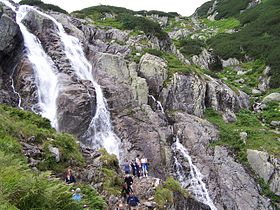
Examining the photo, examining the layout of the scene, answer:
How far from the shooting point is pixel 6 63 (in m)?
31.3

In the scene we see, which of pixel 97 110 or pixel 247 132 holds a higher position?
pixel 97 110

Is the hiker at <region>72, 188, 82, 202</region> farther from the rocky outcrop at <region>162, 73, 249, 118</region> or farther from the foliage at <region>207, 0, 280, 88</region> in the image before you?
the foliage at <region>207, 0, 280, 88</region>

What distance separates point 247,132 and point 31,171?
82.9ft

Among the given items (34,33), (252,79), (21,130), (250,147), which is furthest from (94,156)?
(252,79)

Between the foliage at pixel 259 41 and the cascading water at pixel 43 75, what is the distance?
29418 millimetres

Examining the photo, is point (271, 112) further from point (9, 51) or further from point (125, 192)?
point (125, 192)

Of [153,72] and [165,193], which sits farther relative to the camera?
[153,72]

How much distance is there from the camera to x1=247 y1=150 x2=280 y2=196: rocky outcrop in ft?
95.3

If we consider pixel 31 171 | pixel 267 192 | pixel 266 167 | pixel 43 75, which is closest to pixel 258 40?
pixel 266 167

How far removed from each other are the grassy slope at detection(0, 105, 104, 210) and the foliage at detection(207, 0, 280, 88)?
3581 centimetres

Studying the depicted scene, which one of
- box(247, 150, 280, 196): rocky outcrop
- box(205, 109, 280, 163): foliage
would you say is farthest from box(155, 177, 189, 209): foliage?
box(205, 109, 280, 163): foliage

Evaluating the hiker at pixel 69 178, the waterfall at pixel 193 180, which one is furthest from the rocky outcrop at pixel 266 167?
the hiker at pixel 69 178

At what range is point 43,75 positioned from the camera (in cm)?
3084

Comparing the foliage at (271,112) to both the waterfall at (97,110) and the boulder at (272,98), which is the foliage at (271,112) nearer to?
the boulder at (272,98)
